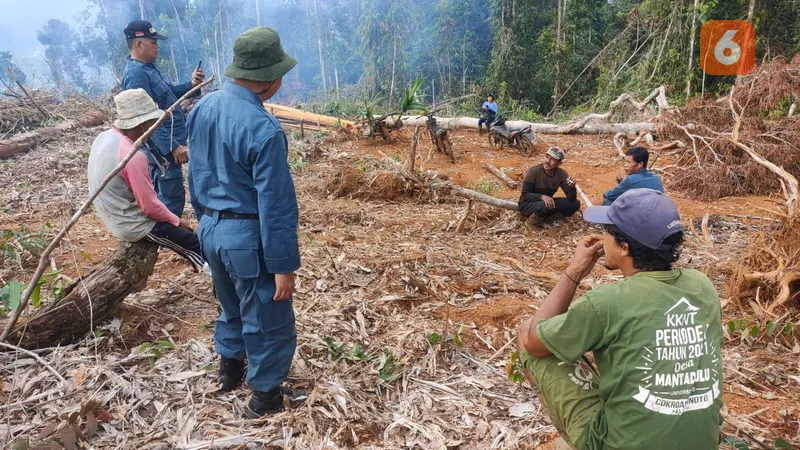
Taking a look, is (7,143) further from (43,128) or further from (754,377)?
(754,377)

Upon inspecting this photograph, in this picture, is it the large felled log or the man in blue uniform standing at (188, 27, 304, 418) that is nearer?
the man in blue uniform standing at (188, 27, 304, 418)

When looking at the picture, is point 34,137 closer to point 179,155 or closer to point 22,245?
point 22,245

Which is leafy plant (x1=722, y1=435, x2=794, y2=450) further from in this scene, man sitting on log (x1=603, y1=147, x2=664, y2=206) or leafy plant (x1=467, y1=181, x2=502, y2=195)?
leafy plant (x1=467, y1=181, x2=502, y2=195)

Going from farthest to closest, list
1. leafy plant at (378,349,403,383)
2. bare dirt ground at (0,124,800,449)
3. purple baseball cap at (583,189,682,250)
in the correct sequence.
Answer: leafy plant at (378,349,403,383) → bare dirt ground at (0,124,800,449) → purple baseball cap at (583,189,682,250)

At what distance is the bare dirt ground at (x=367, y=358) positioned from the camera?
2455 millimetres

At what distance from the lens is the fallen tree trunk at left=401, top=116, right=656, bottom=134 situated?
1201 centimetres

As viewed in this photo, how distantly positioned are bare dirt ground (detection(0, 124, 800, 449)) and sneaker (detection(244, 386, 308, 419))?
0.17 ft

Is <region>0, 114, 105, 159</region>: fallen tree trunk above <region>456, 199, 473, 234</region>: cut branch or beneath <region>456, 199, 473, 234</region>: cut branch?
above

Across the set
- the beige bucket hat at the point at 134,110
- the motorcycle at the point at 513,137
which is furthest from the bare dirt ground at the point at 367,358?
the motorcycle at the point at 513,137

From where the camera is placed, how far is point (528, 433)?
249 cm

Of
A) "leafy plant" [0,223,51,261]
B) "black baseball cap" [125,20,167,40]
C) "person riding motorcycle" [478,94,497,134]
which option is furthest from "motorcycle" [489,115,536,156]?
"leafy plant" [0,223,51,261]

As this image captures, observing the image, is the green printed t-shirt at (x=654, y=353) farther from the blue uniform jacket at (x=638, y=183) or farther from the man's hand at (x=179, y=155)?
the man's hand at (x=179, y=155)

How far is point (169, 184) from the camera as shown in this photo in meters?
4.28

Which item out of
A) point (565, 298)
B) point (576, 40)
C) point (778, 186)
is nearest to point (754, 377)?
point (565, 298)
